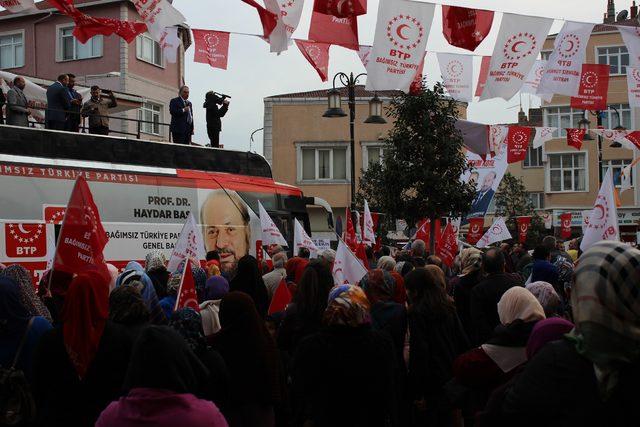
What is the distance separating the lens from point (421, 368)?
6492 mm

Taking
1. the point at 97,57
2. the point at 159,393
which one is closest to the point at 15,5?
the point at 159,393

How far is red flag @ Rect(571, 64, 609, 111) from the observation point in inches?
661

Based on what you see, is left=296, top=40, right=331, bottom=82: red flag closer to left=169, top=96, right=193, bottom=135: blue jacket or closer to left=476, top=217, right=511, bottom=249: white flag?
left=169, top=96, right=193, bottom=135: blue jacket

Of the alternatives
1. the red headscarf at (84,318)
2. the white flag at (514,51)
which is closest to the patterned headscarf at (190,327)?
the red headscarf at (84,318)

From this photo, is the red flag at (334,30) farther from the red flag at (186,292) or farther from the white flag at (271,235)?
the red flag at (186,292)

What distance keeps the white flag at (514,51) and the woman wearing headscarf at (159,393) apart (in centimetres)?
1114

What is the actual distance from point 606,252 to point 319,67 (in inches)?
466

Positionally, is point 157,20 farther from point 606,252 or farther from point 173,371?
point 606,252

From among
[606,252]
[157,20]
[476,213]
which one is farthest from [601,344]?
[476,213]

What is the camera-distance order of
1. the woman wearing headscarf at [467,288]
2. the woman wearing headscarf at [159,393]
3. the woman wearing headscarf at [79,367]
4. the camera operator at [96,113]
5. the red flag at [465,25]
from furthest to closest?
the camera operator at [96,113] → the red flag at [465,25] → the woman wearing headscarf at [467,288] → the woman wearing headscarf at [79,367] → the woman wearing headscarf at [159,393]

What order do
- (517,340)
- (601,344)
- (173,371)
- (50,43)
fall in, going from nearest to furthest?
1. (601,344)
2. (173,371)
3. (517,340)
4. (50,43)

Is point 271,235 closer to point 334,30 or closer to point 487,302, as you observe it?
point 334,30

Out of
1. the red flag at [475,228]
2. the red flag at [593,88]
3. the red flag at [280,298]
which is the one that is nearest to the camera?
the red flag at [280,298]

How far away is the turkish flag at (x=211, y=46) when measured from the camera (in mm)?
14539
